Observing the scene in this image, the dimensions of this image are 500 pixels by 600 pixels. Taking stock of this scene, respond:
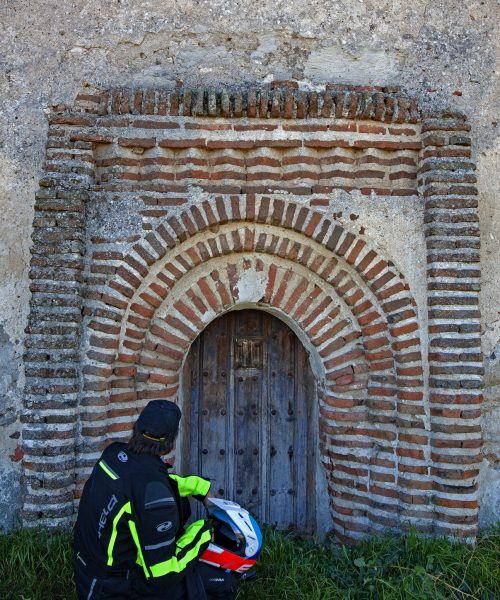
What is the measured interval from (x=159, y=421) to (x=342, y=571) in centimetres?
176

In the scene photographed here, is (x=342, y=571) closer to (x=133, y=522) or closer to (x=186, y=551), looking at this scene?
(x=186, y=551)

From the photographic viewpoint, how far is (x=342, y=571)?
349 centimetres

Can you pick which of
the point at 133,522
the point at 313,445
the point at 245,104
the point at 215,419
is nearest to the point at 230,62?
the point at 245,104

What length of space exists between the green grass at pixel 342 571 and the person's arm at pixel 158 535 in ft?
3.25

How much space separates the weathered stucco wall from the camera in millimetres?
3910

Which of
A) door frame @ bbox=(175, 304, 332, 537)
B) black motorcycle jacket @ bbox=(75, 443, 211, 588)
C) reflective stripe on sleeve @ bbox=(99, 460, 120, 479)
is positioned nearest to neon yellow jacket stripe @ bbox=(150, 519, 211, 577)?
black motorcycle jacket @ bbox=(75, 443, 211, 588)

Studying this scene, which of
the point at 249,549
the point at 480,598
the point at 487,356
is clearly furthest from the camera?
the point at 487,356

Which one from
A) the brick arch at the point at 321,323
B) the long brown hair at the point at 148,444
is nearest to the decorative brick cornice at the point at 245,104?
the brick arch at the point at 321,323

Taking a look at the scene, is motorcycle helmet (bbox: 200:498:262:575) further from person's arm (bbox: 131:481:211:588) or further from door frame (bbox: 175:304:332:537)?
door frame (bbox: 175:304:332:537)

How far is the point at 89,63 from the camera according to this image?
13.2 ft

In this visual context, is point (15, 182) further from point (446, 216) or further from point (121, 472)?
point (446, 216)

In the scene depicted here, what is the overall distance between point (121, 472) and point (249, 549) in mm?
940

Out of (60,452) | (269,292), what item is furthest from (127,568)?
(269,292)

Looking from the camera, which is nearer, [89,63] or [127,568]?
[127,568]
